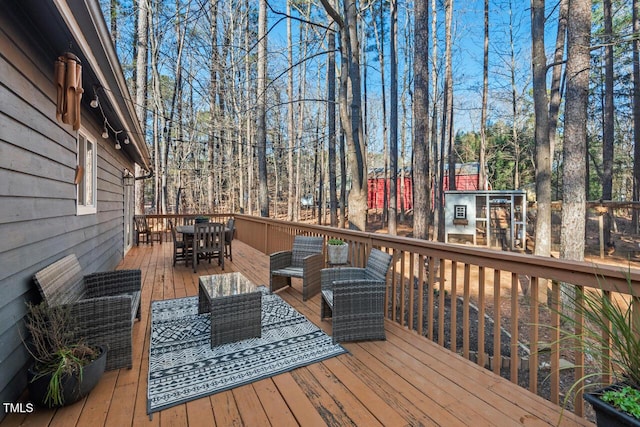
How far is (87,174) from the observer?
3.83 meters

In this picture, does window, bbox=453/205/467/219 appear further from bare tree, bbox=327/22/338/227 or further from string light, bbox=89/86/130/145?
string light, bbox=89/86/130/145

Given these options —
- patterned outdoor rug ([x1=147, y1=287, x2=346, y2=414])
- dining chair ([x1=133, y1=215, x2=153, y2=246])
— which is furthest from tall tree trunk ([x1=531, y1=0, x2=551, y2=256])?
dining chair ([x1=133, y1=215, x2=153, y2=246])

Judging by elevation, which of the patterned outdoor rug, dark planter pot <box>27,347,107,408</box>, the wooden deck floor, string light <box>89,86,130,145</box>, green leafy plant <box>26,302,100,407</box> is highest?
string light <box>89,86,130,145</box>

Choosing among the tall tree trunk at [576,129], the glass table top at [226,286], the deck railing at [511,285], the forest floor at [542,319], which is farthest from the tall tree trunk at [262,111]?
the tall tree trunk at [576,129]

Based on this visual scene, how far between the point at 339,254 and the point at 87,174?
129 inches

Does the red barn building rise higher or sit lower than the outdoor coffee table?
higher

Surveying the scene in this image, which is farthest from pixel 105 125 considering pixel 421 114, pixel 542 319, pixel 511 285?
pixel 542 319

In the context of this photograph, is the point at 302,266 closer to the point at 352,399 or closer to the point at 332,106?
the point at 352,399

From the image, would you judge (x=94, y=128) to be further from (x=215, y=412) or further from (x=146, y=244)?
(x=146, y=244)

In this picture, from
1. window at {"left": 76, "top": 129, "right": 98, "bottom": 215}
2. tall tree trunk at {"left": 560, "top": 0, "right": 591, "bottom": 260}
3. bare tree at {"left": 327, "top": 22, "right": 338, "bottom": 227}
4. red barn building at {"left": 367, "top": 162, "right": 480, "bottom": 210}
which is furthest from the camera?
red barn building at {"left": 367, "top": 162, "right": 480, "bottom": 210}

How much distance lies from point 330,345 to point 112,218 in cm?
486

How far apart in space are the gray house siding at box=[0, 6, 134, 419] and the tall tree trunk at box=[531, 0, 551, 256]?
8.46 metres

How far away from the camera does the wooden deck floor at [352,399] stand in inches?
66.7

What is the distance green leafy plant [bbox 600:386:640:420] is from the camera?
126 cm
